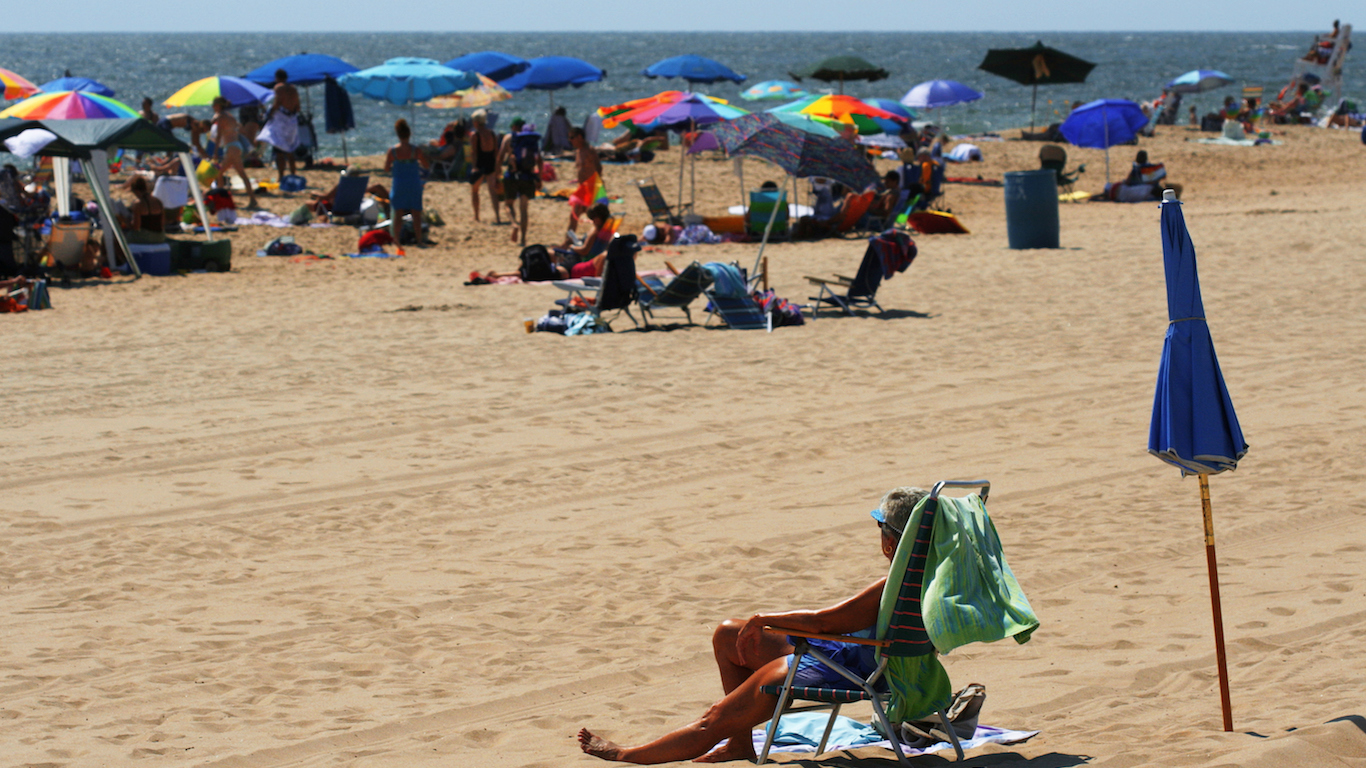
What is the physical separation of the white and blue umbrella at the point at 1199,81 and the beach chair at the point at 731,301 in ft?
80.3

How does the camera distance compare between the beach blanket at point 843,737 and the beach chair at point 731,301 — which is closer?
the beach blanket at point 843,737

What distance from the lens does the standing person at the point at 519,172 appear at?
16.1m

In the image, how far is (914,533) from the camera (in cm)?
347

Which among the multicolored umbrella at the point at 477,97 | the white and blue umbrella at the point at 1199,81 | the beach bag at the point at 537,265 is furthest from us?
the white and blue umbrella at the point at 1199,81

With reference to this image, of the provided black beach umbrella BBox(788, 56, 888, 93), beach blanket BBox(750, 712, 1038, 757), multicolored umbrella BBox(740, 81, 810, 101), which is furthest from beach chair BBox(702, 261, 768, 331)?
black beach umbrella BBox(788, 56, 888, 93)

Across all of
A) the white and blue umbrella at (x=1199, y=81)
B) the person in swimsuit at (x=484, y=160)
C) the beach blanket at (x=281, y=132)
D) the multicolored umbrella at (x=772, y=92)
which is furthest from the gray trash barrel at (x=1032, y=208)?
the white and blue umbrella at (x=1199, y=81)

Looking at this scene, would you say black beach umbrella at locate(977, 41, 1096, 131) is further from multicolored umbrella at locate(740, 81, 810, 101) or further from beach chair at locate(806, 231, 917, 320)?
beach chair at locate(806, 231, 917, 320)

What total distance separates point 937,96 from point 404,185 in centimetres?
1495

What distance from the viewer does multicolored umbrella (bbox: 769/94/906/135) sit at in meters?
18.6

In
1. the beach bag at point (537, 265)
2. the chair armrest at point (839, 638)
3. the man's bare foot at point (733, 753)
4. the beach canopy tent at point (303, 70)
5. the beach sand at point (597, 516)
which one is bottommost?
the beach sand at point (597, 516)

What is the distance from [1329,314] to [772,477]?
6335mm

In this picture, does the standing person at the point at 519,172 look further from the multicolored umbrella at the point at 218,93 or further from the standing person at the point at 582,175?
the multicolored umbrella at the point at 218,93

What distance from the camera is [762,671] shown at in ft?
12.2

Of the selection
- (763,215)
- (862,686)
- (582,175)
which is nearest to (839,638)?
(862,686)
